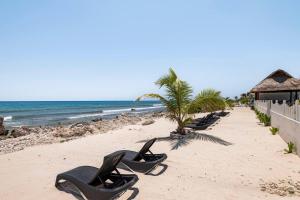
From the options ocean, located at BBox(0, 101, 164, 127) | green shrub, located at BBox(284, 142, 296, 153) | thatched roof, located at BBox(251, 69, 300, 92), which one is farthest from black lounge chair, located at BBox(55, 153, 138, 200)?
ocean, located at BBox(0, 101, 164, 127)

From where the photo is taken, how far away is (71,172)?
5.27 metres

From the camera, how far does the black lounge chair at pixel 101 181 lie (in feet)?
15.4

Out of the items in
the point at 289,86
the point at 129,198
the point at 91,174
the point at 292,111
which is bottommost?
the point at 129,198

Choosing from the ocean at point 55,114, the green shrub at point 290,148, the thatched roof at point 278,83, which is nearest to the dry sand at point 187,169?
the green shrub at point 290,148

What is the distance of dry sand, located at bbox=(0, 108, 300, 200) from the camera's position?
5.28m

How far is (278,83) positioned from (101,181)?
81.0 ft

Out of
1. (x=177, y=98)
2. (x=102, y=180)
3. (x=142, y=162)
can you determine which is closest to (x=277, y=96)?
(x=177, y=98)

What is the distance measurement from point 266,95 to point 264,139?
65.5ft

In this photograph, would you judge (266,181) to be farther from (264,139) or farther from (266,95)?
(266,95)

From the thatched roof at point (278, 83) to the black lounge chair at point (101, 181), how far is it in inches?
810

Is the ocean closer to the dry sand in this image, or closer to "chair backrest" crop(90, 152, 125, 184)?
the dry sand

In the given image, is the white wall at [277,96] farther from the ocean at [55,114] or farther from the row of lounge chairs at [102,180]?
the row of lounge chairs at [102,180]

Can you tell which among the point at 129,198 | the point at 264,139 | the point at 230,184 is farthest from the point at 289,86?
the point at 129,198

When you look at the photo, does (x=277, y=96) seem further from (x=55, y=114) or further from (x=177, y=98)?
→ (x=55, y=114)
